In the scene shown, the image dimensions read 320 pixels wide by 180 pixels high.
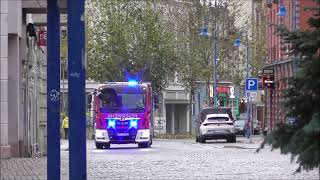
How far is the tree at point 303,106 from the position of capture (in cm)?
666

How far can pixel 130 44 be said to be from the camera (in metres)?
56.1

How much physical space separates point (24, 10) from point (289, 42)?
19.6 metres

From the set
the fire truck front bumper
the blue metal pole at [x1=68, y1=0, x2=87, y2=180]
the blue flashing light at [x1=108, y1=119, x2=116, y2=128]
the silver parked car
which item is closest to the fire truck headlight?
the fire truck front bumper

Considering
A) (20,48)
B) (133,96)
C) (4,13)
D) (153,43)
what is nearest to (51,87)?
(4,13)

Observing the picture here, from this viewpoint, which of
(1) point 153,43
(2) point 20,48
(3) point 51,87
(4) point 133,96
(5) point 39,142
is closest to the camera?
(3) point 51,87

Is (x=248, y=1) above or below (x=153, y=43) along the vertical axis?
above

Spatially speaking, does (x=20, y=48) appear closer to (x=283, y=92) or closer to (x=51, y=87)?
(x=51, y=87)

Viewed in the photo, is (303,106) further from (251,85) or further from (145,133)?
(251,85)

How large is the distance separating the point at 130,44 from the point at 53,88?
144 feet

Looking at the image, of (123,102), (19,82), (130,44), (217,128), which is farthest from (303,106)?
(130,44)

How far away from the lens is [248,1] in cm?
8350

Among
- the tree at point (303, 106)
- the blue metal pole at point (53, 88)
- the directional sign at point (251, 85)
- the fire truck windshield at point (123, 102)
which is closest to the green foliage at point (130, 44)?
the directional sign at point (251, 85)

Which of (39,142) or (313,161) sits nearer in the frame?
Result: (313,161)

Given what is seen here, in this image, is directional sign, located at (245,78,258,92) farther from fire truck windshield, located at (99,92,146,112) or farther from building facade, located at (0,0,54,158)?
building facade, located at (0,0,54,158)
